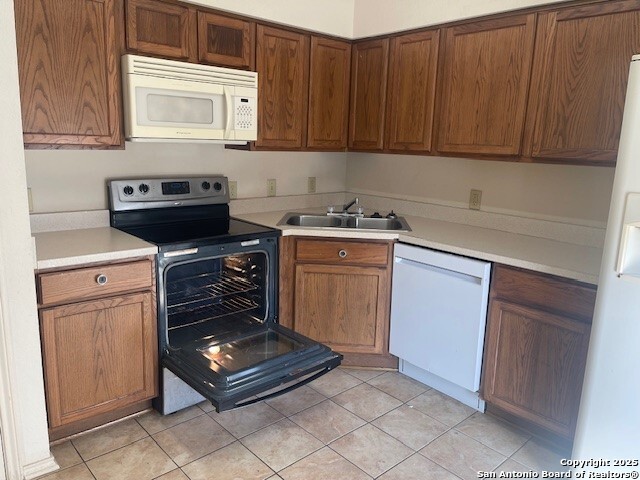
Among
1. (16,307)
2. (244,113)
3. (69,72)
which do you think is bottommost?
(16,307)

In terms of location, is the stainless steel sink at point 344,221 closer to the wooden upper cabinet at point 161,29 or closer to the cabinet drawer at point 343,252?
the cabinet drawer at point 343,252

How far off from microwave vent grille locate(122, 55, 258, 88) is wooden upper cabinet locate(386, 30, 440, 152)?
89cm

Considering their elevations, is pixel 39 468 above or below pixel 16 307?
below

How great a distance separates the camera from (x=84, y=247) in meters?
2.13

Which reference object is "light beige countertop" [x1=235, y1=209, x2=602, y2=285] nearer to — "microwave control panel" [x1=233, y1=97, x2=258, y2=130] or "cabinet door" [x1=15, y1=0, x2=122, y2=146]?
"microwave control panel" [x1=233, y1=97, x2=258, y2=130]

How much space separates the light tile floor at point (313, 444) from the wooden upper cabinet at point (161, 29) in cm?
180

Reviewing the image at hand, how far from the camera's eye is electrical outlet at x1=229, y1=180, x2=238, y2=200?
3119 mm

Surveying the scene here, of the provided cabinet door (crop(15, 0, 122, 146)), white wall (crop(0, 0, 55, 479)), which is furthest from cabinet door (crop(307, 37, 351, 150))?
white wall (crop(0, 0, 55, 479))

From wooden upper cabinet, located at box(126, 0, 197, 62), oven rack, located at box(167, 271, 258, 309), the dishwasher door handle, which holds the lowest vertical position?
oven rack, located at box(167, 271, 258, 309)

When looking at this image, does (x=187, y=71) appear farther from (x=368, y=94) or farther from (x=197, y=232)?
(x=368, y=94)

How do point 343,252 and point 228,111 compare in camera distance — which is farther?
point 343,252

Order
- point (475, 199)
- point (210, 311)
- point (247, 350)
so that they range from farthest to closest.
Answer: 1. point (475, 199)
2. point (210, 311)
3. point (247, 350)

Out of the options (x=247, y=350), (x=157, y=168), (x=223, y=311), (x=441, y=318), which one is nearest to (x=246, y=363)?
(x=247, y=350)

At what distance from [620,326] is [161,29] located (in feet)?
7.76
